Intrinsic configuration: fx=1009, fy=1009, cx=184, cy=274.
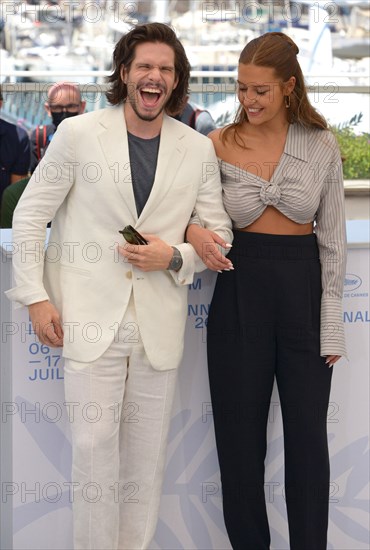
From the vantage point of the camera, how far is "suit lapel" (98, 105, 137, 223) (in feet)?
9.14

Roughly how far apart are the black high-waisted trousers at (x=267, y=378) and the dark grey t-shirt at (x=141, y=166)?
34 cm

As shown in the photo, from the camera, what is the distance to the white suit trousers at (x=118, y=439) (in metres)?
2.86

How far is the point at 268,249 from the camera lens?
296 centimetres

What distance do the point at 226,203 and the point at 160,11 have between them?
8156mm

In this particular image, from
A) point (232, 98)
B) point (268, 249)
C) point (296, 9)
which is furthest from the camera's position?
point (296, 9)

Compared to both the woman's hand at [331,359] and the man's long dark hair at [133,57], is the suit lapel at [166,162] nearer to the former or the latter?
the man's long dark hair at [133,57]

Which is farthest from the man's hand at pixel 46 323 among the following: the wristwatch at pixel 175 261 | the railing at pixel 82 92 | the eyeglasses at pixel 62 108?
the railing at pixel 82 92

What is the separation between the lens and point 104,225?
282 cm

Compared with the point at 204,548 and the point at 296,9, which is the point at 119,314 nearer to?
the point at 204,548

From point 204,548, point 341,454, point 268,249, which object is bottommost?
point 204,548

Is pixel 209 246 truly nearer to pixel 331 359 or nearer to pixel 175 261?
pixel 175 261

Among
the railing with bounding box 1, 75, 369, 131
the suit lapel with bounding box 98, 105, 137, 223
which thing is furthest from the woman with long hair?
the railing with bounding box 1, 75, 369, 131

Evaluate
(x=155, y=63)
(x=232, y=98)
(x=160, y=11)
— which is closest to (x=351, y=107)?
(x=232, y=98)

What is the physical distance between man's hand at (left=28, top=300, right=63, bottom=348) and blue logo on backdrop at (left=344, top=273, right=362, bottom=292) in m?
0.97
